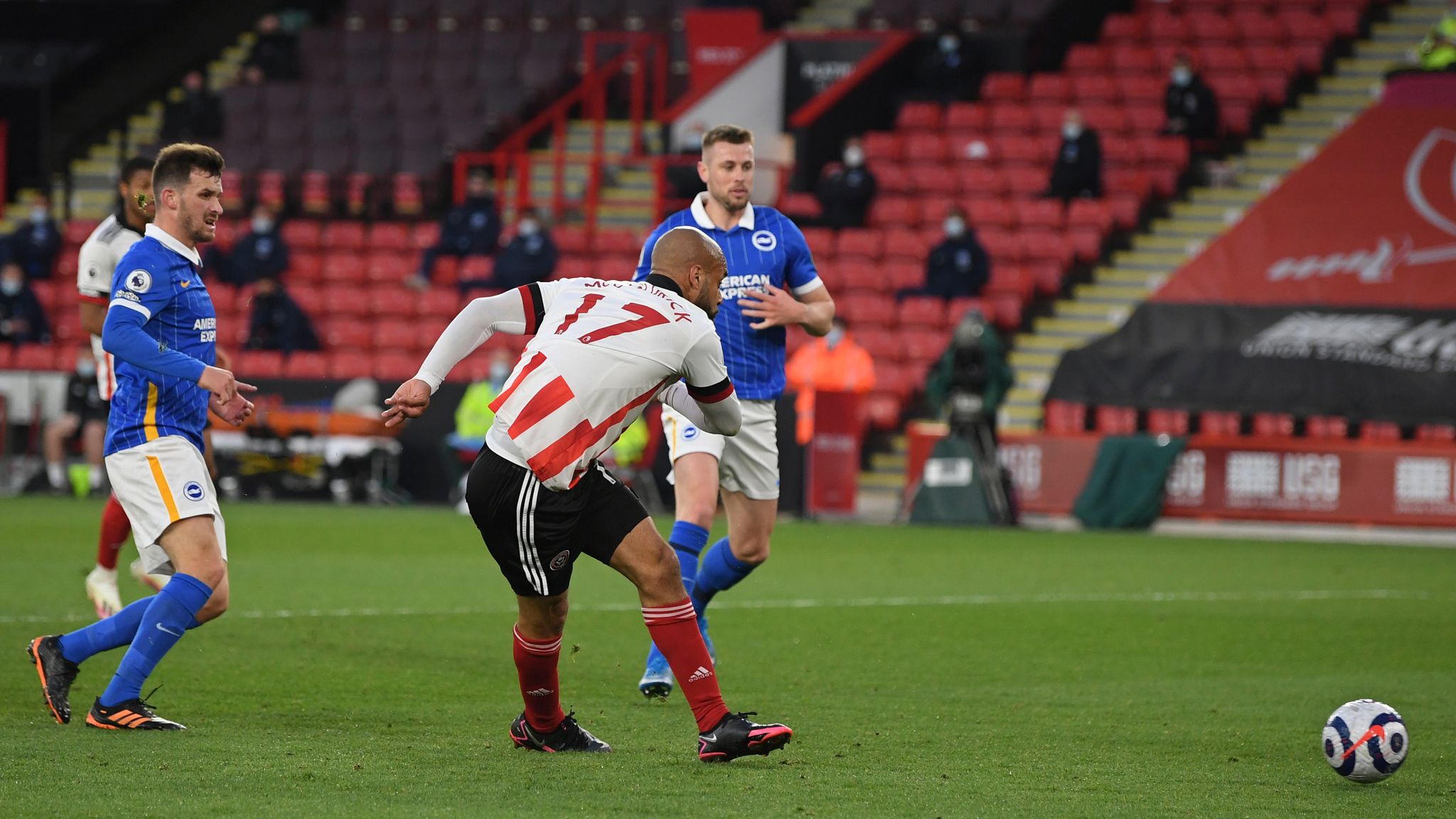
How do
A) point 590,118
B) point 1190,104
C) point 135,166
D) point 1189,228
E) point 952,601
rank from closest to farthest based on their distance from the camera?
point 135,166 < point 952,601 < point 1190,104 < point 1189,228 < point 590,118

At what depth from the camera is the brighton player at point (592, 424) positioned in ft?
19.3

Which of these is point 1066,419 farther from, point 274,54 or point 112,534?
point 274,54

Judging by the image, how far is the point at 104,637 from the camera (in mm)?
6719

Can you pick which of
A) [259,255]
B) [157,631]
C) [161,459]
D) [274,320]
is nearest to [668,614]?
[157,631]

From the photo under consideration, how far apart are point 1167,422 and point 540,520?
51.0ft

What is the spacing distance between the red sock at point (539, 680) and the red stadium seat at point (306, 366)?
1595 centimetres

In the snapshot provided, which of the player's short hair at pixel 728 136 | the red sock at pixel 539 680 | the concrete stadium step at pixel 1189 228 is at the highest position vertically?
the concrete stadium step at pixel 1189 228

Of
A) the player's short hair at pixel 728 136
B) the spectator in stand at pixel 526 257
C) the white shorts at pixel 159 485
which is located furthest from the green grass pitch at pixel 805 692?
the spectator in stand at pixel 526 257

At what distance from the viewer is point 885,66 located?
25.7 meters

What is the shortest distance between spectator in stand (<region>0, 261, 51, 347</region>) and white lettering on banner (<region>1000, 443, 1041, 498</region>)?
39.8 ft

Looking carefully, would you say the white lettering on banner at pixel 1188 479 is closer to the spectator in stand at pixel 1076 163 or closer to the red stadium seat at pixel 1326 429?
the red stadium seat at pixel 1326 429

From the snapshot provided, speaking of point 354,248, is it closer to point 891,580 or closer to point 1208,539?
point 1208,539

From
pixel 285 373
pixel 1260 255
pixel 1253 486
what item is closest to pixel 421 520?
pixel 285 373

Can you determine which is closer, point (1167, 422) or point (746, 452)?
point (746, 452)
